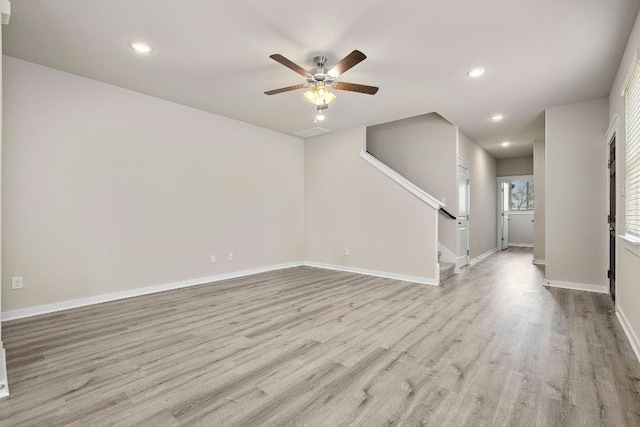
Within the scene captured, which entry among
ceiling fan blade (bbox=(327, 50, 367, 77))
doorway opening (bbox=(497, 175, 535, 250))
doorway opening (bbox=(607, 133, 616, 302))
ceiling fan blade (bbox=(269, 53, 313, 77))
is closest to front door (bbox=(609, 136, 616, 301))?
doorway opening (bbox=(607, 133, 616, 302))

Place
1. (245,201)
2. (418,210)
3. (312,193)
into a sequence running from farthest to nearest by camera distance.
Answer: (312,193), (245,201), (418,210)

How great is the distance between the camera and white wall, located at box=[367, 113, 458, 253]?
552cm

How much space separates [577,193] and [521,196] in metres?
6.37

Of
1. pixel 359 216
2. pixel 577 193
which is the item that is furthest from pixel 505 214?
pixel 359 216

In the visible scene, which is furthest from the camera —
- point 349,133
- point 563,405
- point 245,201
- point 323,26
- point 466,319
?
point 349,133

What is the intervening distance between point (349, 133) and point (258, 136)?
5.56 feet

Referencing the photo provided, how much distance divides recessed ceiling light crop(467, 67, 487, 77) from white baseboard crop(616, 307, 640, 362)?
280 cm

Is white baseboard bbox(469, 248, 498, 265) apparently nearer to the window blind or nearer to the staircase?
the staircase

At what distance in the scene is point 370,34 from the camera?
8.95ft

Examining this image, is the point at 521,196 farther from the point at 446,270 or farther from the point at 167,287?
the point at 167,287

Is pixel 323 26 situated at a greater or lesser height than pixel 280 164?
greater

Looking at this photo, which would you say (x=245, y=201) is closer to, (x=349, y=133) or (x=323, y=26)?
(x=349, y=133)

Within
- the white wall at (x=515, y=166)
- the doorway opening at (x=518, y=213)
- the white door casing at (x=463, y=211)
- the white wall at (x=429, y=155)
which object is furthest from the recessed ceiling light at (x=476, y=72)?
the doorway opening at (x=518, y=213)

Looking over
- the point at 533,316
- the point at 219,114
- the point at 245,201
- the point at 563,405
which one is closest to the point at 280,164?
the point at 245,201
